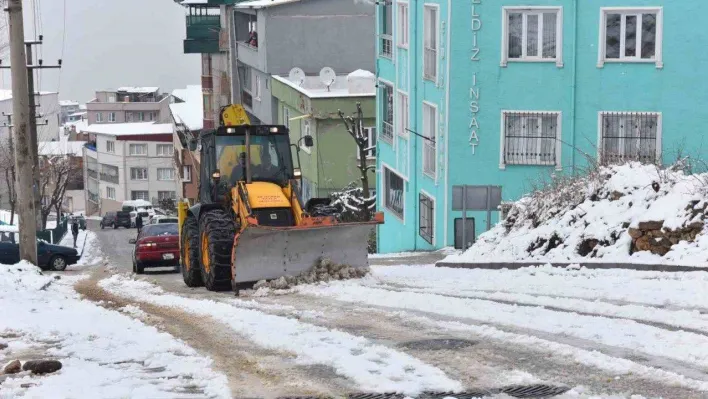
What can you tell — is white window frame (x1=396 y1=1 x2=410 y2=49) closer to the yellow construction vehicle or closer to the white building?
the yellow construction vehicle

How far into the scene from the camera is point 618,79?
29453mm

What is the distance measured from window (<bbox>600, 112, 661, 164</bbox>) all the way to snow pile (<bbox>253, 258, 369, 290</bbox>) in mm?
13628

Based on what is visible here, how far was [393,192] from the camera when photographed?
1518 inches

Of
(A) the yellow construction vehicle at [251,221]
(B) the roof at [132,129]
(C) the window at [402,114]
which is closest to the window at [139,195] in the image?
(B) the roof at [132,129]

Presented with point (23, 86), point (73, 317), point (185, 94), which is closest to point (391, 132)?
point (23, 86)

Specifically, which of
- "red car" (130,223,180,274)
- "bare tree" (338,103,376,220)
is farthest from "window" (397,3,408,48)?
"red car" (130,223,180,274)

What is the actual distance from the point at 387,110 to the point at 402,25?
12.6 feet

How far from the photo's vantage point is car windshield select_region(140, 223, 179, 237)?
30344 millimetres

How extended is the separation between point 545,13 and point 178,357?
21205 mm

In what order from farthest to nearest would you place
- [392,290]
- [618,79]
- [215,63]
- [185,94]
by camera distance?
[185,94]
[215,63]
[618,79]
[392,290]

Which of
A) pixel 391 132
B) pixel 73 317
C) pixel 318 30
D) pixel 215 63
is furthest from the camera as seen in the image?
pixel 215 63

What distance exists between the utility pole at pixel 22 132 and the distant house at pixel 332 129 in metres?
23.7

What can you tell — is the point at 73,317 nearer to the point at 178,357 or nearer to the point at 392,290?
the point at 178,357

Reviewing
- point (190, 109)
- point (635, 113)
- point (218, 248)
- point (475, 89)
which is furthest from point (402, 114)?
point (190, 109)
